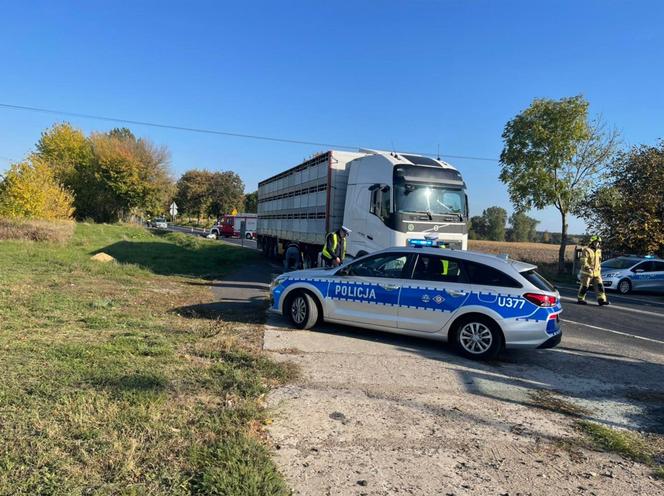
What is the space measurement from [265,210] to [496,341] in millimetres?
18635

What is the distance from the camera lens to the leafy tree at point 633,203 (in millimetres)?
24141

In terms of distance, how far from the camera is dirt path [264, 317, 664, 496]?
3.45m

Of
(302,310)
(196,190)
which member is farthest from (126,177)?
(302,310)

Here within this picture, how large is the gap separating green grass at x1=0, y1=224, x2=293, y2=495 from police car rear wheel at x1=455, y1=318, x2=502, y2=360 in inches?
104

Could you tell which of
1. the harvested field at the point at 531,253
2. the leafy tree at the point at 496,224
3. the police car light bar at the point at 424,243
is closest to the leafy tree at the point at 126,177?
the harvested field at the point at 531,253

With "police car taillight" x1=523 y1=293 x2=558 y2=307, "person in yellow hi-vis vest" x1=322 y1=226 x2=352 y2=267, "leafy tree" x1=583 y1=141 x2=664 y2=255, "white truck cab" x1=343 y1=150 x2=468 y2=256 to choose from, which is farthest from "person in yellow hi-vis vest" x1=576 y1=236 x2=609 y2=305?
"leafy tree" x1=583 y1=141 x2=664 y2=255

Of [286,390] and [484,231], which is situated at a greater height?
[484,231]

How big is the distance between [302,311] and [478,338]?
109 inches

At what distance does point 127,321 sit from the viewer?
7.71m

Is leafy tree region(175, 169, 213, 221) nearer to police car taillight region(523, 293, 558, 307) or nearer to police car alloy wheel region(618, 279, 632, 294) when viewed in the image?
police car alloy wheel region(618, 279, 632, 294)

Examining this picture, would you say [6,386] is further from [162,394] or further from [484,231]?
[484,231]

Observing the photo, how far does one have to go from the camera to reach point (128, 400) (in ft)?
14.1

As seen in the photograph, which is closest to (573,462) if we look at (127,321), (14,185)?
(127,321)

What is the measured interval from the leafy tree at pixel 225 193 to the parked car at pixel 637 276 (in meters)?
65.1
